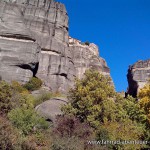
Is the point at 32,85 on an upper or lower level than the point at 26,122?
upper

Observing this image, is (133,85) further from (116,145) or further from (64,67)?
(116,145)

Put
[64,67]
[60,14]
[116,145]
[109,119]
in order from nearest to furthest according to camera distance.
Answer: [116,145]
[109,119]
[64,67]
[60,14]

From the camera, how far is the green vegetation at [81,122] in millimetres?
16922

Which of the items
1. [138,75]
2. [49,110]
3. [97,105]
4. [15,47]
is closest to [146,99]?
[97,105]

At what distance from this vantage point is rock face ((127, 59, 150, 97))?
64.1 meters

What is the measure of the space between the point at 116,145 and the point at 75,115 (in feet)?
23.6

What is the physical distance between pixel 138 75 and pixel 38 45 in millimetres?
26442

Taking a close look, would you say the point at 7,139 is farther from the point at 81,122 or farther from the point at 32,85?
the point at 32,85

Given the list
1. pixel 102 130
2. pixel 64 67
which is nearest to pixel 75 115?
pixel 102 130

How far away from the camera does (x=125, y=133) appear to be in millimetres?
19422

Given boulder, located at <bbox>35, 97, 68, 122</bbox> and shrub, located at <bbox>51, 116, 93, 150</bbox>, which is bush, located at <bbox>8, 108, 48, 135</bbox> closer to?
shrub, located at <bbox>51, 116, 93, 150</bbox>

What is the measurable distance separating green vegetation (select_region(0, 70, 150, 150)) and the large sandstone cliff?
18368 mm

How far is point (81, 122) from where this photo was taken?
25.0 m

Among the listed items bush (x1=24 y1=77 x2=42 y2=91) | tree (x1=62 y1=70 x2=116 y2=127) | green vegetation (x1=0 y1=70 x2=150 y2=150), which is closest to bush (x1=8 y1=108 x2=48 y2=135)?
green vegetation (x1=0 y1=70 x2=150 y2=150)
